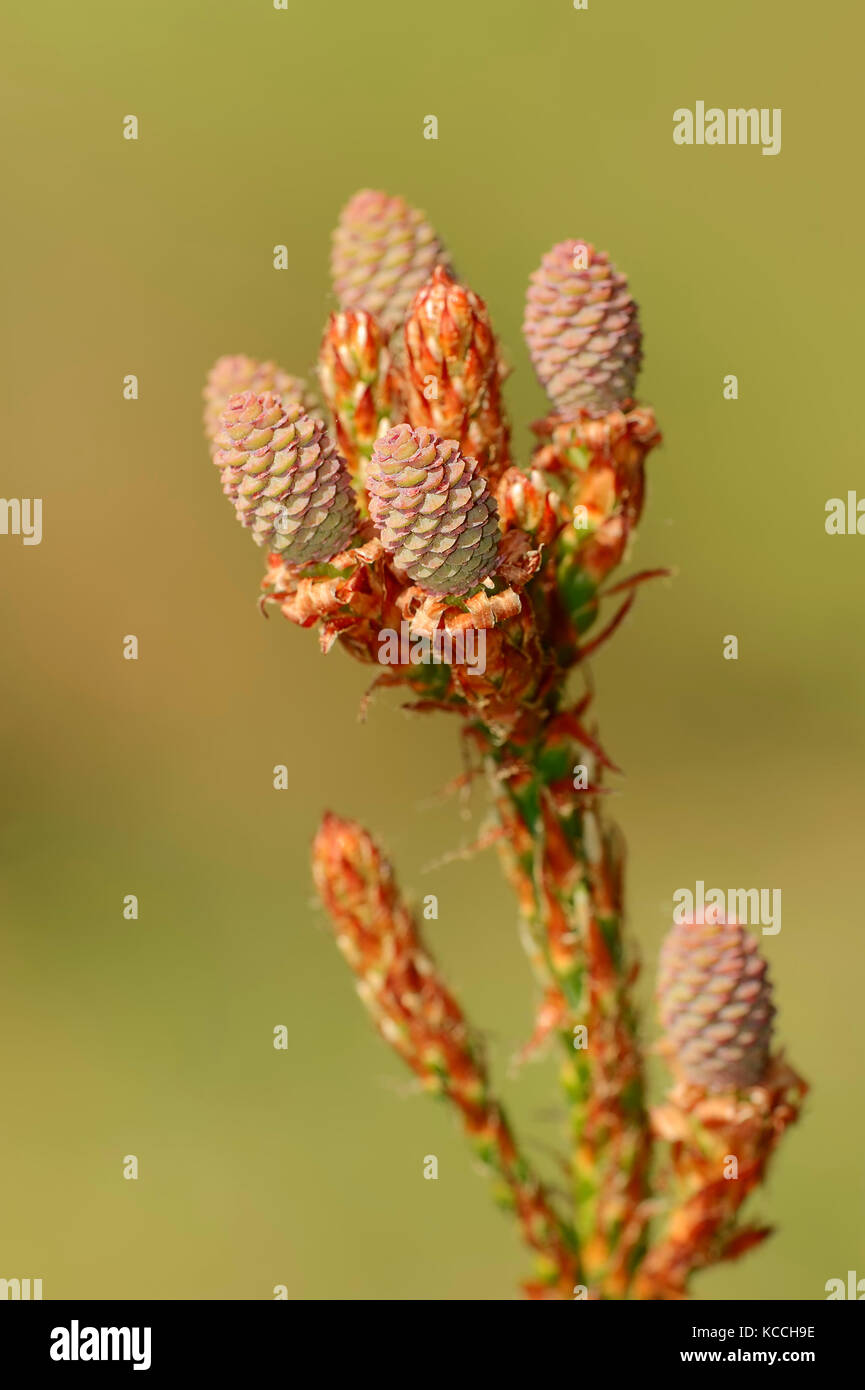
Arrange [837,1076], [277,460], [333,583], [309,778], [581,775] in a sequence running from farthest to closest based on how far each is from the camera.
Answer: [309,778] < [837,1076] < [581,775] < [333,583] < [277,460]

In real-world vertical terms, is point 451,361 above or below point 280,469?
above

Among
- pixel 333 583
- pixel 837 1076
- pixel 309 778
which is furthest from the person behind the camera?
pixel 309 778

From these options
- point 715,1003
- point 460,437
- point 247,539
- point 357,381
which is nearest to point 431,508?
point 460,437

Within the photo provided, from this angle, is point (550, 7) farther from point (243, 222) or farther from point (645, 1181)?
point (645, 1181)

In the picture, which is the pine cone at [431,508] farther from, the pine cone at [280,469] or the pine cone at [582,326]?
the pine cone at [582,326]

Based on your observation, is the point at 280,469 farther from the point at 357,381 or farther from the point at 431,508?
the point at 357,381

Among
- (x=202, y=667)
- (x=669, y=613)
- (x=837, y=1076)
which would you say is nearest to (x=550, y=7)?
(x=669, y=613)
